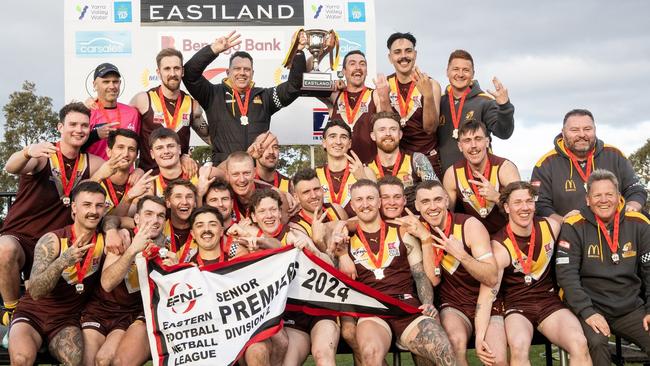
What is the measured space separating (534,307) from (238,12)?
759cm

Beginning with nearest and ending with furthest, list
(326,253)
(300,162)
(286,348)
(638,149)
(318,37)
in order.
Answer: (286,348), (326,253), (318,37), (300,162), (638,149)

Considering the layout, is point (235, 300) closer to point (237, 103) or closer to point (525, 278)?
point (525, 278)

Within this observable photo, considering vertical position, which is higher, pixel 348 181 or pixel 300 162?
pixel 300 162

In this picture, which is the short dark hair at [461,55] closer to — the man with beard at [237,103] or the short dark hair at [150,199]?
the man with beard at [237,103]

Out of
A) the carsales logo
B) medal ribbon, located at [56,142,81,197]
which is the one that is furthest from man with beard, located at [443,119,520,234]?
medal ribbon, located at [56,142,81,197]

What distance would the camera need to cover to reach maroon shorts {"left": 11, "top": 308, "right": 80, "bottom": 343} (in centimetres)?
515

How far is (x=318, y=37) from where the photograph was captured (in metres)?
7.45

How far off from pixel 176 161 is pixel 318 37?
98.8 inches

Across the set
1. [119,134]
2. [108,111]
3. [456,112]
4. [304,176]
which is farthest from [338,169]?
[108,111]

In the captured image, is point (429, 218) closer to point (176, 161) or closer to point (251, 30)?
point (176, 161)

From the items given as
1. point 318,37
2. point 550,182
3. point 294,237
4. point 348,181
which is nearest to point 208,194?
point 294,237

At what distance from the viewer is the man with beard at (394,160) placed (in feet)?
20.2

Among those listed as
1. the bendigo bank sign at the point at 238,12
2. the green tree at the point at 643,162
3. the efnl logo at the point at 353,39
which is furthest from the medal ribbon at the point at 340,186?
the green tree at the point at 643,162

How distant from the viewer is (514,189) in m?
5.33
